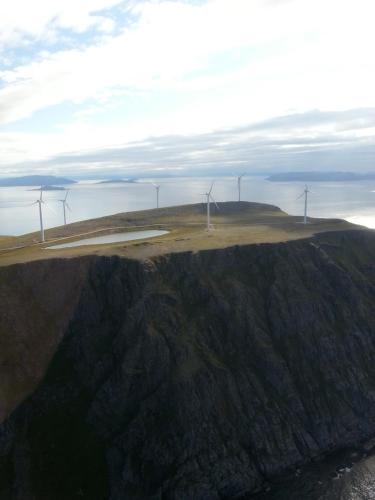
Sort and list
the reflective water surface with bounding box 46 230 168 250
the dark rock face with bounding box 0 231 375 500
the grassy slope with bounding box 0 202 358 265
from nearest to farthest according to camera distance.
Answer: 1. the dark rock face with bounding box 0 231 375 500
2. the grassy slope with bounding box 0 202 358 265
3. the reflective water surface with bounding box 46 230 168 250

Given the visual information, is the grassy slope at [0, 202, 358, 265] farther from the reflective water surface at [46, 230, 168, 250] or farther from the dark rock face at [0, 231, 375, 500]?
the dark rock face at [0, 231, 375, 500]

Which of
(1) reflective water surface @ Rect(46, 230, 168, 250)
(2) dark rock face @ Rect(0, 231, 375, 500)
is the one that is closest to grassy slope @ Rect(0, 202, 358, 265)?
(1) reflective water surface @ Rect(46, 230, 168, 250)

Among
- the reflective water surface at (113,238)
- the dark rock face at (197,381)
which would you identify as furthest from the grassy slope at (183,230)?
the dark rock face at (197,381)

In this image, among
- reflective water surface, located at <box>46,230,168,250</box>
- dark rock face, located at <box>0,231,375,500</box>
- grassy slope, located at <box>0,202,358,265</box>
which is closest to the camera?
dark rock face, located at <box>0,231,375,500</box>

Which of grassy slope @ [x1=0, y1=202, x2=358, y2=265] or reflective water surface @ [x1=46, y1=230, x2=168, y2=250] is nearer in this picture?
grassy slope @ [x1=0, y1=202, x2=358, y2=265]

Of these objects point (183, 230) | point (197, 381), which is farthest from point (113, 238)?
point (197, 381)

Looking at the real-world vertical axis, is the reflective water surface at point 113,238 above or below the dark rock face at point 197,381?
above

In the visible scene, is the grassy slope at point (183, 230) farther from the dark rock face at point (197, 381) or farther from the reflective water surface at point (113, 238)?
the dark rock face at point (197, 381)

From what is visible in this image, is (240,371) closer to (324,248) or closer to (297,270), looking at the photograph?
(297,270)
